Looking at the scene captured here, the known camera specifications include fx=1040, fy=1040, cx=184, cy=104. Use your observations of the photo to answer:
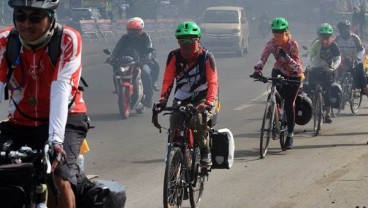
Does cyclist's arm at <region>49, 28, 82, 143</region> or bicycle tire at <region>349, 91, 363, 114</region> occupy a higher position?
cyclist's arm at <region>49, 28, 82, 143</region>

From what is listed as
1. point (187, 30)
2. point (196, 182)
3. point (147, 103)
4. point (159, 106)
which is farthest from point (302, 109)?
point (147, 103)

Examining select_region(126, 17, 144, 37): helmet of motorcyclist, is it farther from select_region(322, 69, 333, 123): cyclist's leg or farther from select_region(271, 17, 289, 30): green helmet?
select_region(271, 17, 289, 30): green helmet

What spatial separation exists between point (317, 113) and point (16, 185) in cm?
1237

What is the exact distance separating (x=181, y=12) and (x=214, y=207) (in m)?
63.2

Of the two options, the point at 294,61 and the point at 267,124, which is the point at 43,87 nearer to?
the point at 267,124

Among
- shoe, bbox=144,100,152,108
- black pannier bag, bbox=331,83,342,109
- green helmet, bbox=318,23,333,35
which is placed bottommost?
shoe, bbox=144,100,152,108

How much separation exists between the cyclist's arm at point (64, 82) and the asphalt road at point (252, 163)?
14.2 ft

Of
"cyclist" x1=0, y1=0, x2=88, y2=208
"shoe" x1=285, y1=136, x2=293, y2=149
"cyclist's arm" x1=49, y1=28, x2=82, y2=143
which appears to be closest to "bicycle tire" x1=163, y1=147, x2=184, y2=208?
"cyclist" x1=0, y1=0, x2=88, y2=208

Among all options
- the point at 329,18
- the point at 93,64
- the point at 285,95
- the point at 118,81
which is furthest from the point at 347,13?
the point at 285,95

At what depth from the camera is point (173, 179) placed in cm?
936

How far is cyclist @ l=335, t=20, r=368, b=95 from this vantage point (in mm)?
20609

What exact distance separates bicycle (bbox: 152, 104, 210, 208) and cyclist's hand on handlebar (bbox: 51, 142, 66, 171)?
368 cm

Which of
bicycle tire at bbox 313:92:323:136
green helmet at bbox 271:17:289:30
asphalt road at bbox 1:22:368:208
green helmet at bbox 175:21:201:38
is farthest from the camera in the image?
bicycle tire at bbox 313:92:323:136

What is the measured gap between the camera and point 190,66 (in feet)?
34.3
